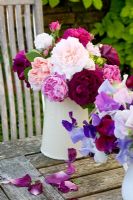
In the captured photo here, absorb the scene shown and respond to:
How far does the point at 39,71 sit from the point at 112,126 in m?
0.44

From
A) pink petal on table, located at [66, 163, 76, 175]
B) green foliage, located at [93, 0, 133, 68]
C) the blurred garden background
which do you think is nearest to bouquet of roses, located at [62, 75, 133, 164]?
pink petal on table, located at [66, 163, 76, 175]

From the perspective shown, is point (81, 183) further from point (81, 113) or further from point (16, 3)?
point (16, 3)

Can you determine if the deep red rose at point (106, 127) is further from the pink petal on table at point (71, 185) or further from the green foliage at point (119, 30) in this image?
the green foliage at point (119, 30)

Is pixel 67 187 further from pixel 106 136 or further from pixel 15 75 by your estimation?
pixel 15 75

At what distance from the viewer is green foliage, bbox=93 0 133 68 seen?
11.2ft

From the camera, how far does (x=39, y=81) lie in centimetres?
140

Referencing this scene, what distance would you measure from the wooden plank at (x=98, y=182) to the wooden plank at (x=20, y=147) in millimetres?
264

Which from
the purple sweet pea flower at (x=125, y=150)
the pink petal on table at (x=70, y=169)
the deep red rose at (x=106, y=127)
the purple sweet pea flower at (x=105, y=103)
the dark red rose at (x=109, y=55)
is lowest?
the pink petal on table at (x=70, y=169)

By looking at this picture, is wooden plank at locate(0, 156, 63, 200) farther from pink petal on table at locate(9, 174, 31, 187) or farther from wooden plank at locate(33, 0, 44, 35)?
wooden plank at locate(33, 0, 44, 35)

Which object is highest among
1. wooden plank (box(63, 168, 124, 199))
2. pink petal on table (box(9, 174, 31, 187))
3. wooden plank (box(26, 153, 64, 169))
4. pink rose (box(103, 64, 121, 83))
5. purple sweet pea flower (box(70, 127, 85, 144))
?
pink rose (box(103, 64, 121, 83))

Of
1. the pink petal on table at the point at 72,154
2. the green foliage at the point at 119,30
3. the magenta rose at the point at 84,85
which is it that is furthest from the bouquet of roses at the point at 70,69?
the green foliage at the point at 119,30

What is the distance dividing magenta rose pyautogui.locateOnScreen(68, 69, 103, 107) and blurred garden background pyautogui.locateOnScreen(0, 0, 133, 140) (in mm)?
1947

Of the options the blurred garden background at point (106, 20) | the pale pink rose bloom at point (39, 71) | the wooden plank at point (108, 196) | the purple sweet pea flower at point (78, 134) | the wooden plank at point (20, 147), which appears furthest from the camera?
the blurred garden background at point (106, 20)

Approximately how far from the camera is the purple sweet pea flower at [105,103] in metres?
1.03
